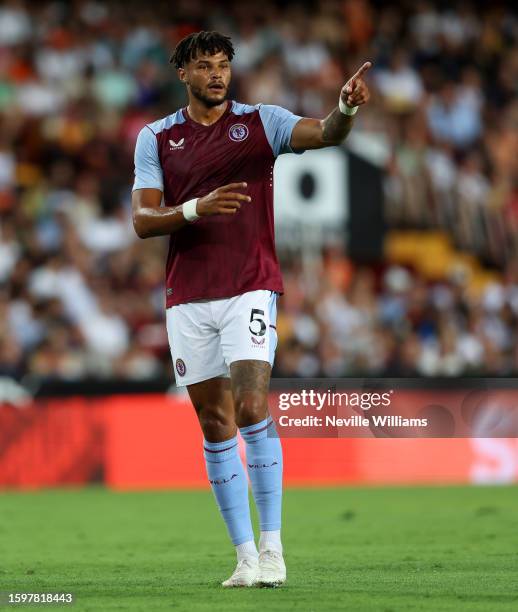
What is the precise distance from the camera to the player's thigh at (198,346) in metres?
6.68

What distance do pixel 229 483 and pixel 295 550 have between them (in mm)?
1705

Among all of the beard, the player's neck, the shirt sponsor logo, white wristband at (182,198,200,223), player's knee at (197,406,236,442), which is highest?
the beard

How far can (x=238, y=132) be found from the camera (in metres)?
6.75

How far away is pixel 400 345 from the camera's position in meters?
15.5

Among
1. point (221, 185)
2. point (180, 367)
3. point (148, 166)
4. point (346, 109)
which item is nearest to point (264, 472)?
point (180, 367)

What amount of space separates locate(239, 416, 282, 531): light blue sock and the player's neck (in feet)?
4.77

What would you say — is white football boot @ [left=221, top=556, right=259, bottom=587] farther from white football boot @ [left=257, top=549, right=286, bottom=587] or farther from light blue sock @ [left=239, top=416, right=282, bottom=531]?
light blue sock @ [left=239, top=416, right=282, bottom=531]

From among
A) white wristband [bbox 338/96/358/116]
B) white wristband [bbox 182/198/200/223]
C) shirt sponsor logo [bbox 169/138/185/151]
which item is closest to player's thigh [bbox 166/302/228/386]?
white wristband [bbox 182/198/200/223]

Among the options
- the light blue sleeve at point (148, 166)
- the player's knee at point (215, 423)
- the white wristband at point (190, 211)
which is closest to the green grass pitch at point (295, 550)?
the player's knee at point (215, 423)

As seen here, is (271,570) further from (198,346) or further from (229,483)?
(198,346)

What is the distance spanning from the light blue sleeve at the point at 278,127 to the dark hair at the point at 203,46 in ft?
1.07

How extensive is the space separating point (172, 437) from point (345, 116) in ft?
26.1

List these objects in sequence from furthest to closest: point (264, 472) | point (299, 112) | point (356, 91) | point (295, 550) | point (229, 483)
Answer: point (299, 112)
point (295, 550)
point (229, 483)
point (264, 472)
point (356, 91)

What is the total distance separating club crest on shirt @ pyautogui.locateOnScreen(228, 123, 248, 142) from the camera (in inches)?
265
